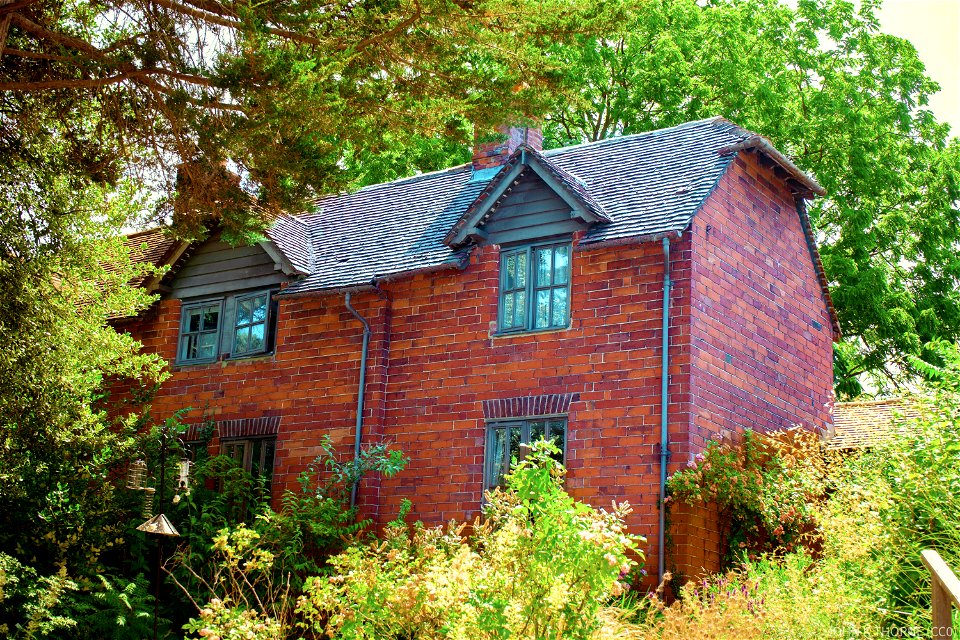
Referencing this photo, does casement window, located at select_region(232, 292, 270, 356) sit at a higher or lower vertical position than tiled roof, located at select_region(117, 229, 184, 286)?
lower

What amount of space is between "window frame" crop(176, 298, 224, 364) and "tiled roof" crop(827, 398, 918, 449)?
11033mm

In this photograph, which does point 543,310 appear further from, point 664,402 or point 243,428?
point 243,428

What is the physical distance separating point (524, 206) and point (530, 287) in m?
1.35

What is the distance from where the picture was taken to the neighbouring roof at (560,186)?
17.3 meters

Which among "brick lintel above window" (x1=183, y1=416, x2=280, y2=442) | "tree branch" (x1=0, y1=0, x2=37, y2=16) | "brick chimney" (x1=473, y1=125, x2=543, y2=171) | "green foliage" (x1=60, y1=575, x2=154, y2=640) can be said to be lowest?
"green foliage" (x1=60, y1=575, x2=154, y2=640)

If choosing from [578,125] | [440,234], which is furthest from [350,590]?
[578,125]

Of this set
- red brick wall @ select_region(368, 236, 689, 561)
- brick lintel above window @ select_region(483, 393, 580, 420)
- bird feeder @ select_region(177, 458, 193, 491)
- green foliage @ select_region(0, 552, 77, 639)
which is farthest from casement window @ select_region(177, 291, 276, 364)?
green foliage @ select_region(0, 552, 77, 639)

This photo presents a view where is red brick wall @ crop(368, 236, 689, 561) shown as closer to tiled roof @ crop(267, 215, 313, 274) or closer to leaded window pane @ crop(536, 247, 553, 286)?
leaded window pane @ crop(536, 247, 553, 286)

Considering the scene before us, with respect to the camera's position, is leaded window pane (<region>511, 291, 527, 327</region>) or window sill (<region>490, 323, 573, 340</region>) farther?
leaded window pane (<region>511, 291, 527, 327</region>)

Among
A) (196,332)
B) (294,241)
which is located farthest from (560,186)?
(196,332)

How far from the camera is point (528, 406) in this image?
17.2 m

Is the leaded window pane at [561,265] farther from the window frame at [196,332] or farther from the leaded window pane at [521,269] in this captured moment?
the window frame at [196,332]

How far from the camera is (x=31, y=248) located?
14.6 m

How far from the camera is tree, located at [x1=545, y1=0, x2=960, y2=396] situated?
26.0 metres
